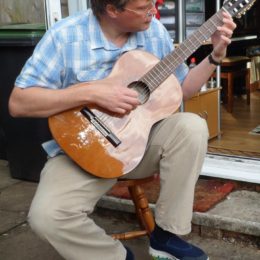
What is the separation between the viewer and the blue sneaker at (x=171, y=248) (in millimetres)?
1803

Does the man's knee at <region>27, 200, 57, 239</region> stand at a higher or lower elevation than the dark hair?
lower

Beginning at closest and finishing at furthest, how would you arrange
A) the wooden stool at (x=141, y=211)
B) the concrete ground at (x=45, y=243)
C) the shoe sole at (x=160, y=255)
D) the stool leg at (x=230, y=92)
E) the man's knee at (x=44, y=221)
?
the man's knee at (x=44, y=221), the shoe sole at (x=160, y=255), the wooden stool at (x=141, y=211), the concrete ground at (x=45, y=243), the stool leg at (x=230, y=92)

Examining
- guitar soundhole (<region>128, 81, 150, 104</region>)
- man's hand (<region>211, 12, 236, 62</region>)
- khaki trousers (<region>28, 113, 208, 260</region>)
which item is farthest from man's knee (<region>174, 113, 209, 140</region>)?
man's hand (<region>211, 12, 236, 62</region>)

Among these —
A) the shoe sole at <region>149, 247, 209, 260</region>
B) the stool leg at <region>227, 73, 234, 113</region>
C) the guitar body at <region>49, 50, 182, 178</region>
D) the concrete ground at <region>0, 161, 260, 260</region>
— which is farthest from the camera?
the stool leg at <region>227, 73, 234, 113</region>

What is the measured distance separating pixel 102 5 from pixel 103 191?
2.35 feet

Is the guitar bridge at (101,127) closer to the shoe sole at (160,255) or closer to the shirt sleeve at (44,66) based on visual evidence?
the shirt sleeve at (44,66)

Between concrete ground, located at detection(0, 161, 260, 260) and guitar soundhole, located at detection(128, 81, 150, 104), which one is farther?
concrete ground, located at detection(0, 161, 260, 260)

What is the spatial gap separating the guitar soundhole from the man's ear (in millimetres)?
273

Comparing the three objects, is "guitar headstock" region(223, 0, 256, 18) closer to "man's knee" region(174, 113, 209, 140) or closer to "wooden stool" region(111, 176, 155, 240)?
"man's knee" region(174, 113, 209, 140)

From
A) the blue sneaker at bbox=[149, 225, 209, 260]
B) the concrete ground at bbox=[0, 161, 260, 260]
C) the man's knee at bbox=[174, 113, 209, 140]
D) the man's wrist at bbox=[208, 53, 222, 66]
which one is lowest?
the concrete ground at bbox=[0, 161, 260, 260]

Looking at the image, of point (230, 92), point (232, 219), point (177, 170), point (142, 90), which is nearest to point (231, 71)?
point (230, 92)

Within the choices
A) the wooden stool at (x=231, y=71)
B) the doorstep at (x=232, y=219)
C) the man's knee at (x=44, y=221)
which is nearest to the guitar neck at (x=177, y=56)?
the man's knee at (x=44, y=221)

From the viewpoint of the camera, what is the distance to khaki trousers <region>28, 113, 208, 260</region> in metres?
1.63

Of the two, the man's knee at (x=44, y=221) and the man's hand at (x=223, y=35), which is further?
the man's hand at (x=223, y=35)
